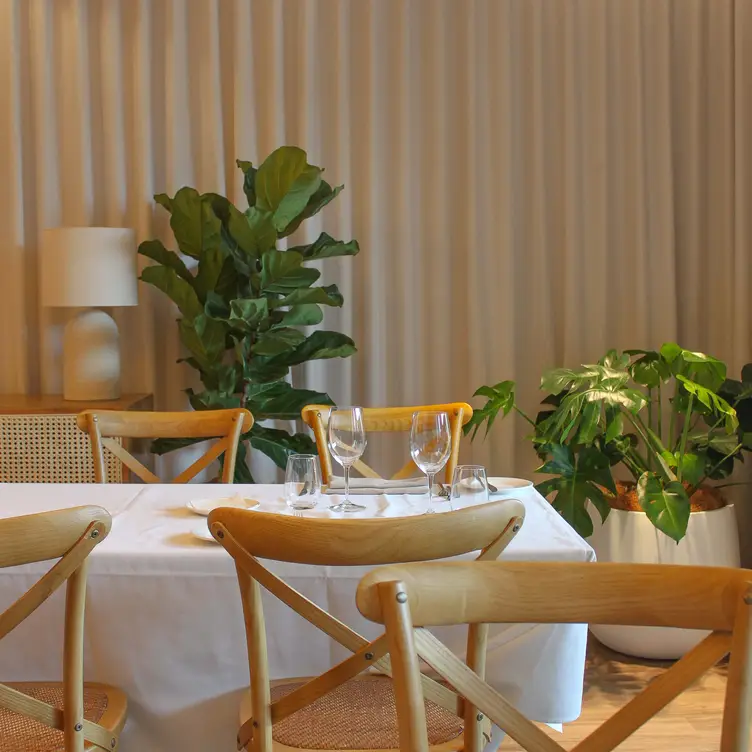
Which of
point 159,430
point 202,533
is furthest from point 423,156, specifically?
point 202,533

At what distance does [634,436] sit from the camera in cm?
377

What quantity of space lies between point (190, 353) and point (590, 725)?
7.64 ft

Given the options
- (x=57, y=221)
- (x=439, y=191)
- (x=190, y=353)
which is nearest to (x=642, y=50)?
(x=439, y=191)

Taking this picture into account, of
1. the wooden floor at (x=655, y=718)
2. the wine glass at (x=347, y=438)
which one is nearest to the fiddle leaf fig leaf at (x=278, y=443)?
the wooden floor at (x=655, y=718)

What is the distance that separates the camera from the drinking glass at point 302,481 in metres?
2.02

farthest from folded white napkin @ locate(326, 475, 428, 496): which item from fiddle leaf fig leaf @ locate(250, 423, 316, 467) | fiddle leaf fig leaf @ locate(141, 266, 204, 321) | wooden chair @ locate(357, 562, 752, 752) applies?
fiddle leaf fig leaf @ locate(141, 266, 204, 321)

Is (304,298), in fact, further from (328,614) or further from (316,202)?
(328,614)

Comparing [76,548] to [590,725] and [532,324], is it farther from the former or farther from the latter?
[532,324]

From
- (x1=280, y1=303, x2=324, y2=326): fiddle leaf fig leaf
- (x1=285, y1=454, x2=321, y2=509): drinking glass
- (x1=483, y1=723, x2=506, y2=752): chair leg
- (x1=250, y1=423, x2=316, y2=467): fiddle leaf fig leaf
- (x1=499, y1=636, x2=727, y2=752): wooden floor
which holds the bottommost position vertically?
(x1=499, y1=636, x2=727, y2=752): wooden floor

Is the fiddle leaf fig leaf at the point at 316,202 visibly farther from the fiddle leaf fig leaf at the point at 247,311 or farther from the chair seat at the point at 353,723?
the chair seat at the point at 353,723

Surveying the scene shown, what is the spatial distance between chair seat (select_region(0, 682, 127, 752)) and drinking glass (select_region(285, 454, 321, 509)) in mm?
515

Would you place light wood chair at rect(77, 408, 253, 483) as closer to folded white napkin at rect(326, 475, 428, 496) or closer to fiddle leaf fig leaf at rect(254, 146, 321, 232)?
folded white napkin at rect(326, 475, 428, 496)

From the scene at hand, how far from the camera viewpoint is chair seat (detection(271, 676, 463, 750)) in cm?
160

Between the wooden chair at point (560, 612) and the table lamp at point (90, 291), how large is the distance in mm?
3055
